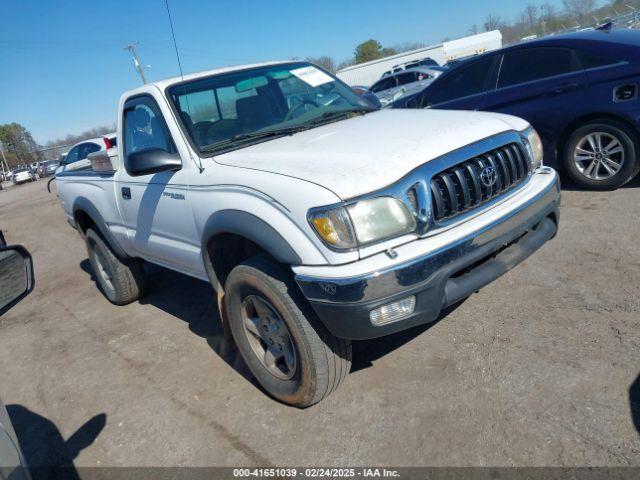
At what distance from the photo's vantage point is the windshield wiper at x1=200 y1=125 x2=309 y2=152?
3166 mm

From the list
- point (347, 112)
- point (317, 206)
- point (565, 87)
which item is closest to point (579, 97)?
point (565, 87)

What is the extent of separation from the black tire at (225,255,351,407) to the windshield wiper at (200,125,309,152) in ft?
2.89

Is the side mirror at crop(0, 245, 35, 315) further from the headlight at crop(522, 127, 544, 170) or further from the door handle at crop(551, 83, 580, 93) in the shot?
the door handle at crop(551, 83, 580, 93)

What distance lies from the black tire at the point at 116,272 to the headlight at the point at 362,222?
3202mm

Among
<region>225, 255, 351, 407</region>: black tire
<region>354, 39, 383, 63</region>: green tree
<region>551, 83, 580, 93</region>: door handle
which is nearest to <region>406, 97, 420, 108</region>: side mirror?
<region>551, 83, 580, 93</region>: door handle

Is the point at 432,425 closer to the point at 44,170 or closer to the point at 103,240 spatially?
the point at 103,240

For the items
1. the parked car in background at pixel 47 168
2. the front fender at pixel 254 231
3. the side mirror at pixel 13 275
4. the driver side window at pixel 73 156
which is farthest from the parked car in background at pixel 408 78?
the parked car in background at pixel 47 168

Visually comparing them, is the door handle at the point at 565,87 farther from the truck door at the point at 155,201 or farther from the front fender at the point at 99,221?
the front fender at the point at 99,221

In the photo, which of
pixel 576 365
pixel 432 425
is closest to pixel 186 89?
pixel 432 425

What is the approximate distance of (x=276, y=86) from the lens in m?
3.81

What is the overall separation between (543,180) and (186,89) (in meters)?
2.51

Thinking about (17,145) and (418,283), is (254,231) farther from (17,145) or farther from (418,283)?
(17,145)

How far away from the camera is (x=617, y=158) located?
16.8ft

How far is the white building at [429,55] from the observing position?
39.0 metres
